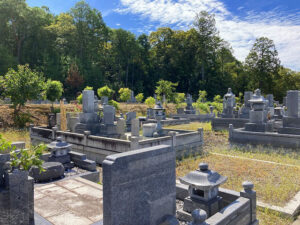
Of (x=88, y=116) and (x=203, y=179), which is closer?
(x=203, y=179)

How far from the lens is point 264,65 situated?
50281 millimetres

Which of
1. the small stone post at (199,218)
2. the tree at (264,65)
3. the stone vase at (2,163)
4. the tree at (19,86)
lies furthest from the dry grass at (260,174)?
the tree at (264,65)

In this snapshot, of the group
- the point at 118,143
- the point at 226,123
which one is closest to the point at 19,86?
the point at 118,143

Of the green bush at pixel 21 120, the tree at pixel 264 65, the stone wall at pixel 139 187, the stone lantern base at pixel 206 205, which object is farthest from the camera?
the tree at pixel 264 65

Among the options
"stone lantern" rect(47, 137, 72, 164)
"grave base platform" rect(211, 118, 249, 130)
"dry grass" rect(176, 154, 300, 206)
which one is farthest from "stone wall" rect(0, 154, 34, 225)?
"grave base platform" rect(211, 118, 249, 130)

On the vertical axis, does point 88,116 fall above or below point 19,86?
below

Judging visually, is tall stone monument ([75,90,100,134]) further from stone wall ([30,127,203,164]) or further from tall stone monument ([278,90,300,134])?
tall stone monument ([278,90,300,134])

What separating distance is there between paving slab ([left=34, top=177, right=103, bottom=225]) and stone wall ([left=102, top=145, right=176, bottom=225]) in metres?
1.66

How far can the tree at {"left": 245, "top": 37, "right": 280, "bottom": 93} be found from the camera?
49.8 meters

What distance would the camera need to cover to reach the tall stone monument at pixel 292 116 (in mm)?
14664

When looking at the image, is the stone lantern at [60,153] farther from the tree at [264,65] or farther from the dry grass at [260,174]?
the tree at [264,65]

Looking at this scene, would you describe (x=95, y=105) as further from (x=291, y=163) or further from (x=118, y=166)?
(x=118, y=166)

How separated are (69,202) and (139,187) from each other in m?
3.20

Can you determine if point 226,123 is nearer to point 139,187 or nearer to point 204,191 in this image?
point 204,191
